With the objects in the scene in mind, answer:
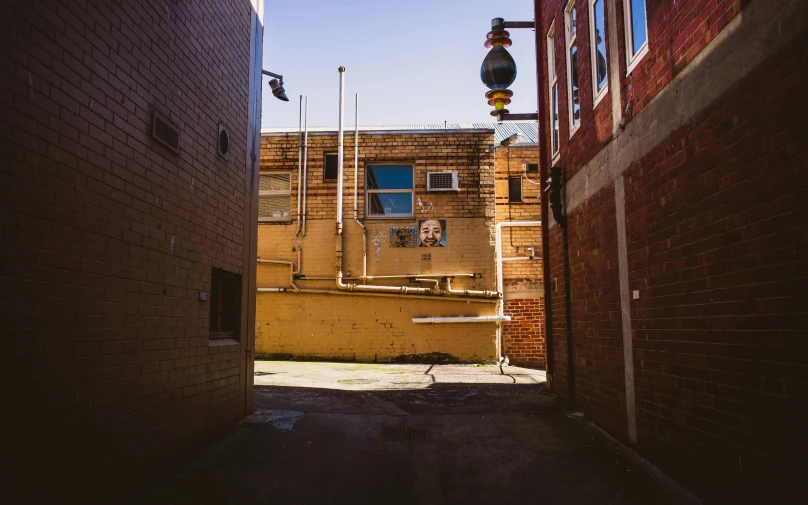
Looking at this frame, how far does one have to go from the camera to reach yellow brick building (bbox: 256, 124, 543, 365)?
13.5 m

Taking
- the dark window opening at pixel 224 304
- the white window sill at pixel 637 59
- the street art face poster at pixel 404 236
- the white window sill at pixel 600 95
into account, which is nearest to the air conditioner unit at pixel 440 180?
the street art face poster at pixel 404 236

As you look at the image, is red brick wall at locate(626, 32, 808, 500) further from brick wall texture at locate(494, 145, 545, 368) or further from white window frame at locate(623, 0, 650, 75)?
brick wall texture at locate(494, 145, 545, 368)

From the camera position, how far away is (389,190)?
1425 centimetres

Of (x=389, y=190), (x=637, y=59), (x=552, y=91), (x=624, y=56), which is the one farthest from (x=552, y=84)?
(x=389, y=190)

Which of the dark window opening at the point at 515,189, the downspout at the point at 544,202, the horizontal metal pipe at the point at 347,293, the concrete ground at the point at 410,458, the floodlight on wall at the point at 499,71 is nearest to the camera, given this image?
the concrete ground at the point at 410,458

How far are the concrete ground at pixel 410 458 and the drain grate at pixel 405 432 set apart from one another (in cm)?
1

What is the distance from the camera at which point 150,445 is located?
4367 mm

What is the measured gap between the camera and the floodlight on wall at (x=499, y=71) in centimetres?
833

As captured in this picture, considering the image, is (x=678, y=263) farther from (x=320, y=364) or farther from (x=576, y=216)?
(x=320, y=364)

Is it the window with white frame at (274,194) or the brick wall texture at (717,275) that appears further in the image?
the window with white frame at (274,194)

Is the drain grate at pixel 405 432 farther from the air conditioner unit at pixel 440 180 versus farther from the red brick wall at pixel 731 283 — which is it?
the air conditioner unit at pixel 440 180

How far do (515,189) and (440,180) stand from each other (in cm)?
199

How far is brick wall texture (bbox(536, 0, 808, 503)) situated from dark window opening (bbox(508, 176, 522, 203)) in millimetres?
8410

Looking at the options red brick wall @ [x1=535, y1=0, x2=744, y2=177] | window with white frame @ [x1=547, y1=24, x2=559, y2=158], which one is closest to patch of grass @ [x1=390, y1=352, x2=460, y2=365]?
window with white frame @ [x1=547, y1=24, x2=559, y2=158]
